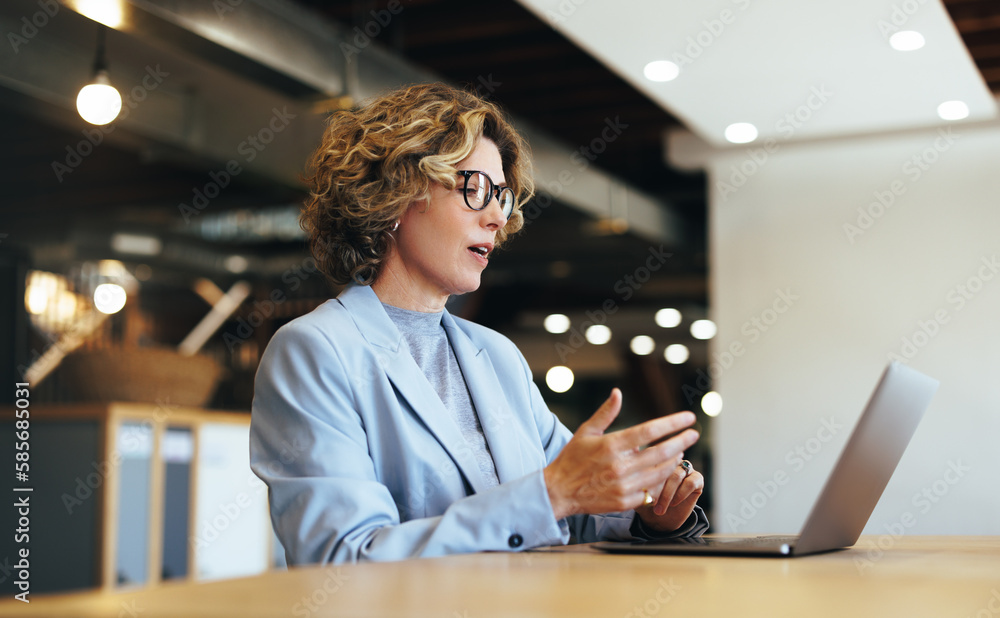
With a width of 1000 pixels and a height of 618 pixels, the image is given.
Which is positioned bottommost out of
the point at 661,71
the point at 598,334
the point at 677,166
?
the point at 661,71

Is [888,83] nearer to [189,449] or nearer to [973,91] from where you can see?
[973,91]

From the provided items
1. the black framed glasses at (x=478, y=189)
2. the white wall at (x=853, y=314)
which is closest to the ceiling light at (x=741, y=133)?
the white wall at (x=853, y=314)

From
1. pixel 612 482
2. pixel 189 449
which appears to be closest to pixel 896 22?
pixel 612 482

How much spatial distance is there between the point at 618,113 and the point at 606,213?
76 centimetres

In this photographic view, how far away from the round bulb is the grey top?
7.54 ft

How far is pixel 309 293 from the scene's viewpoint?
8.12 m

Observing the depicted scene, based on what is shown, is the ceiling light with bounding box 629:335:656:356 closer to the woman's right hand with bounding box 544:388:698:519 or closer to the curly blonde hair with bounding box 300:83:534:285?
the curly blonde hair with bounding box 300:83:534:285

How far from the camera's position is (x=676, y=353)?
12.8 m

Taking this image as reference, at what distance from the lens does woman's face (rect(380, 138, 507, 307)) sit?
1833mm

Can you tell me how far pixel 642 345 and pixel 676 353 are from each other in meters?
0.66

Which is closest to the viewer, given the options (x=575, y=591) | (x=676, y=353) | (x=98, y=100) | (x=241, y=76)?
(x=575, y=591)

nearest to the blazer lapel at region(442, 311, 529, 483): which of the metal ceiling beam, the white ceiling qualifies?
the white ceiling

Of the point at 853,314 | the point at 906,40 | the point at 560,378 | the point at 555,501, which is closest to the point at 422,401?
the point at 555,501

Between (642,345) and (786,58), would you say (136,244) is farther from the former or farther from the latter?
(642,345)
